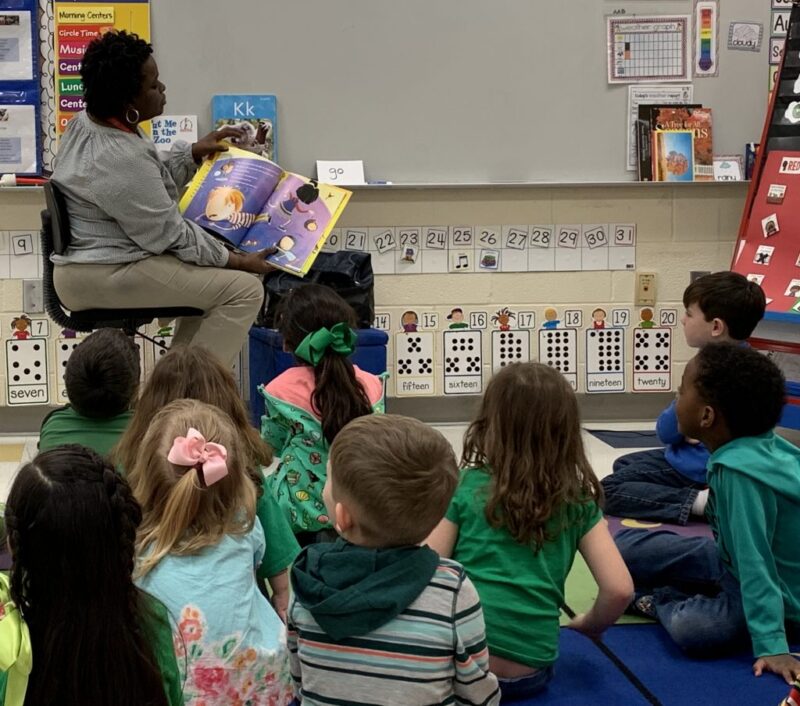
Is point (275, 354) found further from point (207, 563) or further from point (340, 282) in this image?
point (207, 563)

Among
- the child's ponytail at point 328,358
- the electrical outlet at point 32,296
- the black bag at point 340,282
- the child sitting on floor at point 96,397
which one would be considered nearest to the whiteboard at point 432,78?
the black bag at point 340,282

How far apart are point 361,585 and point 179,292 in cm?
213

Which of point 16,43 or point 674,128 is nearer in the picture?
point 16,43

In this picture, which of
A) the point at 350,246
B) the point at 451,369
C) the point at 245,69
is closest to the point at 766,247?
the point at 451,369

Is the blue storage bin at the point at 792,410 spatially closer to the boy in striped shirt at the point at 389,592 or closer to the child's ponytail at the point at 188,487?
the child's ponytail at the point at 188,487

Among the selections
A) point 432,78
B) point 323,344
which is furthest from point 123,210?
point 432,78

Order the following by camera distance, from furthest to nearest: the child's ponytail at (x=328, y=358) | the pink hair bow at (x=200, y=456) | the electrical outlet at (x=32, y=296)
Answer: the electrical outlet at (x=32, y=296) → the child's ponytail at (x=328, y=358) → the pink hair bow at (x=200, y=456)

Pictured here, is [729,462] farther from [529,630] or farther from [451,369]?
[451,369]

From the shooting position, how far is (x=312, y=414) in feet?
8.77

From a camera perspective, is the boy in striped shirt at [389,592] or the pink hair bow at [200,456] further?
the pink hair bow at [200,456]

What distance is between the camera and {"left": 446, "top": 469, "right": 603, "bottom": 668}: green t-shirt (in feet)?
6.26

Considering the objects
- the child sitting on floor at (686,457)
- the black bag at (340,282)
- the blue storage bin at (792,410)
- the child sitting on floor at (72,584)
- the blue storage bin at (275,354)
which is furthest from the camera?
the black bag at (340,282)

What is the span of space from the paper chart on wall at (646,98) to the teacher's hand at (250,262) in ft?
6.89

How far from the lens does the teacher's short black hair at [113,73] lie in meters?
3.20
